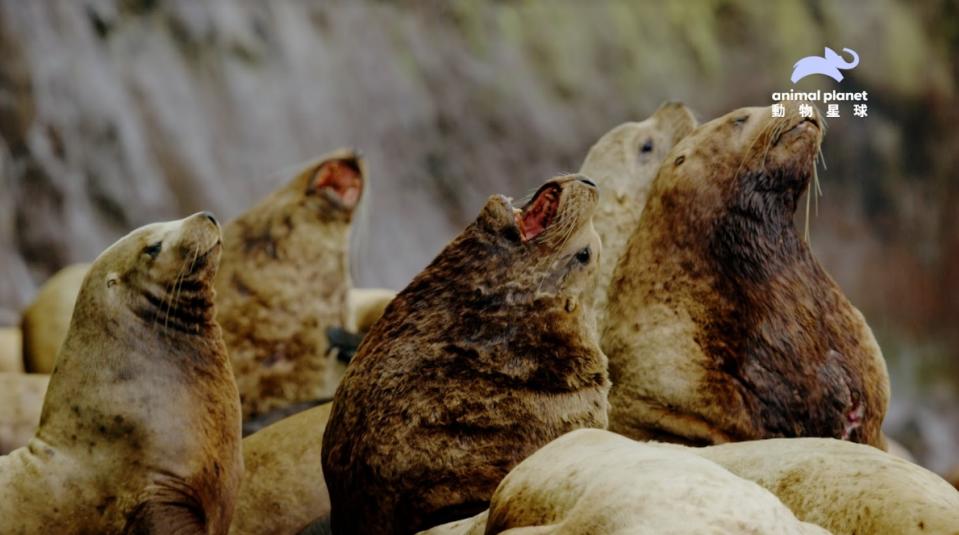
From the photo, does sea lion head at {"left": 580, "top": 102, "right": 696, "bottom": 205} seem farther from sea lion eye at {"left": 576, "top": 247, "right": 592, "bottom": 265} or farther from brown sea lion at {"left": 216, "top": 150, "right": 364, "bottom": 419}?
sea lion eye at {"left": 576, "top": 247, "right": 592, "bottom": 265}

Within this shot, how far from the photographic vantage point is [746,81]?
42.2 ft

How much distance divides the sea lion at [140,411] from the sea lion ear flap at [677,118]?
216cm

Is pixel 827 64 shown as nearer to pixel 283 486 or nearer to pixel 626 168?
pixel 626 168

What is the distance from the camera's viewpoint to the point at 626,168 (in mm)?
5742

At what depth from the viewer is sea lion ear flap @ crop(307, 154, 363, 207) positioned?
21.7 feet

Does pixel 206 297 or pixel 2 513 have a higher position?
pixel 206 297

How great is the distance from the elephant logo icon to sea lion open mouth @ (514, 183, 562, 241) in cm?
882

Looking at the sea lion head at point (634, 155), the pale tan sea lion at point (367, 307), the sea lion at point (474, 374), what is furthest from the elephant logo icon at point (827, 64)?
the sea lion at point (474, 374)

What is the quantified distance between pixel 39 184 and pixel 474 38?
13.2ft

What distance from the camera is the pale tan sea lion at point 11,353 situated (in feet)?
26.6

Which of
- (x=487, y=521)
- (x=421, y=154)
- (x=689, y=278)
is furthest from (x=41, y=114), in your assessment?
(x=487, y=521)

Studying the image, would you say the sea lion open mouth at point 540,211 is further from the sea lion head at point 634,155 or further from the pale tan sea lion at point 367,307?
the pale tan sea lion at point 367,307

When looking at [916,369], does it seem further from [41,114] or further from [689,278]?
[689,278]

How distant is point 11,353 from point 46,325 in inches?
18.6
